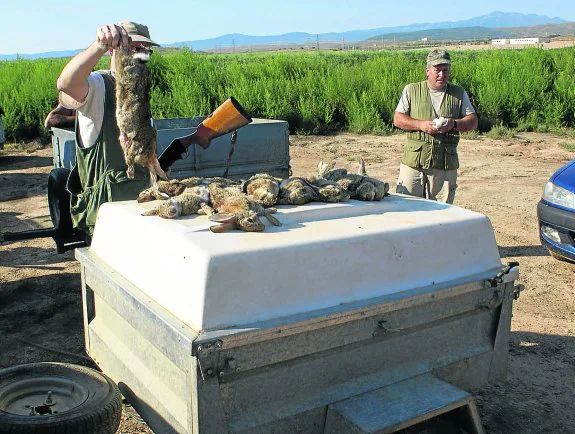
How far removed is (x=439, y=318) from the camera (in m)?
2.60

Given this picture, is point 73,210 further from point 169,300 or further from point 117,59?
point 169,300

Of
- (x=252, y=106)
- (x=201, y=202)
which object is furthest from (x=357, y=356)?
(x=252, y=106)

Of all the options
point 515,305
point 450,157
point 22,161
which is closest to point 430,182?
point 450,157

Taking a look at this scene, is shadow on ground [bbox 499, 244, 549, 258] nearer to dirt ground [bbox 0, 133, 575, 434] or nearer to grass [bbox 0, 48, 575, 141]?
dirt ground [bbox 0, 133, 575, 434]

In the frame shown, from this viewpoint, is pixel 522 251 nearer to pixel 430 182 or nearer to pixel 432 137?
pixel 430 182

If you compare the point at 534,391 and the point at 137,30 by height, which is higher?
the point at 137,30

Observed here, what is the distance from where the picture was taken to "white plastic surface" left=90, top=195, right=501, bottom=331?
2199mm

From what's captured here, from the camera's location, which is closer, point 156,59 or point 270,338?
Result: point 270,338

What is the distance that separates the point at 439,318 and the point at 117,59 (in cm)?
193

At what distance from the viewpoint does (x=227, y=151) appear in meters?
6.27

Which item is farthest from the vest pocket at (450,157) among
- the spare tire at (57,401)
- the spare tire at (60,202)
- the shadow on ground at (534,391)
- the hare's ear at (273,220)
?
the spare tire at (57,401)

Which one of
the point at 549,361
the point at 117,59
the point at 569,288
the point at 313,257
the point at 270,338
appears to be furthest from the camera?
the point at 569,288

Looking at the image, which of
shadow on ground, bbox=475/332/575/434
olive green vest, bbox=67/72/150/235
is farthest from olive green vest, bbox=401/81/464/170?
olive green vest, bbox=67/72/150/235

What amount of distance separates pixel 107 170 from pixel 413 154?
9.82 ft
